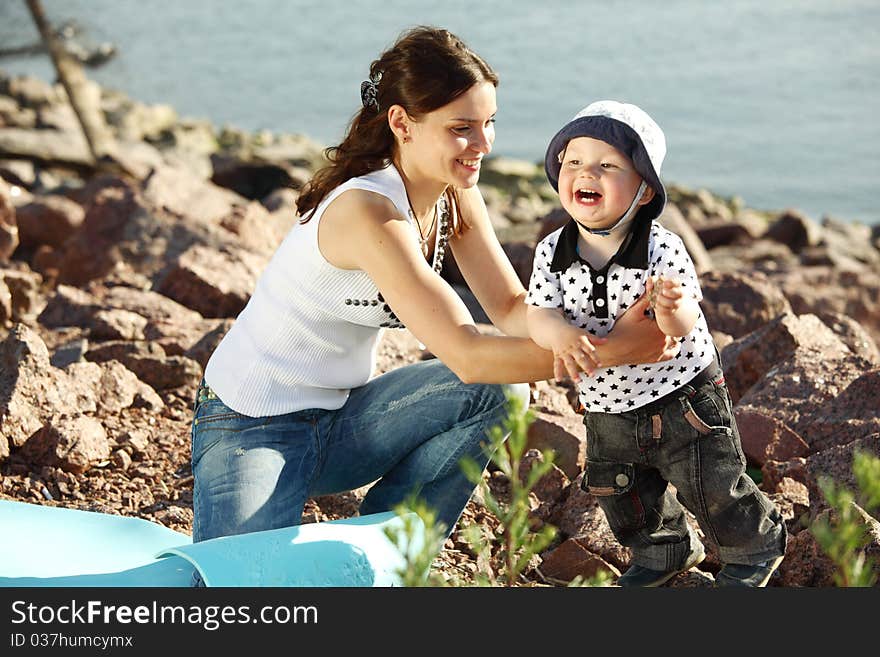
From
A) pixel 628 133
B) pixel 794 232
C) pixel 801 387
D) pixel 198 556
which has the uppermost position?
pixel 628 133

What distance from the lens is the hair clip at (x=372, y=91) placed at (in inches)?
130

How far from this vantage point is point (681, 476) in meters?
3.05

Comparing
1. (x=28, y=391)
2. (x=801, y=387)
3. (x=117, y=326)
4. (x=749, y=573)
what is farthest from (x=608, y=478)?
(x=117, y=326)

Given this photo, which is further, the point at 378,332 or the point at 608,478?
the point at 378,332

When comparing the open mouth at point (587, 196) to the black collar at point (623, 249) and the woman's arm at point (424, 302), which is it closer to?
the black collar at point (623, 249)

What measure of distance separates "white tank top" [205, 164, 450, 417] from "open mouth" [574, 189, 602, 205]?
0.51 m

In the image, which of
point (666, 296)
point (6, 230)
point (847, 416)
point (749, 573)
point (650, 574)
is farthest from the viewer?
point (6, 230)

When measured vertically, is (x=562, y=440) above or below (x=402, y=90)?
below

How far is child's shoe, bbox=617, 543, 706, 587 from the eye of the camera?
3.23 meters

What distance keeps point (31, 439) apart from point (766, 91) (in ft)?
55.1

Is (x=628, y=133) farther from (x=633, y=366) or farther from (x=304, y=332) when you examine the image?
(x=304, y=332)

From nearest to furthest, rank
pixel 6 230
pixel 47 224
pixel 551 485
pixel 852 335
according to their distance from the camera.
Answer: pixel 551 485, pixel 852 335, pixel 6 230, pixel 47 224

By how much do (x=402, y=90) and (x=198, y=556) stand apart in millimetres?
1246

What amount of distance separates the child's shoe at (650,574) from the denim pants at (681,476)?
2 cm
